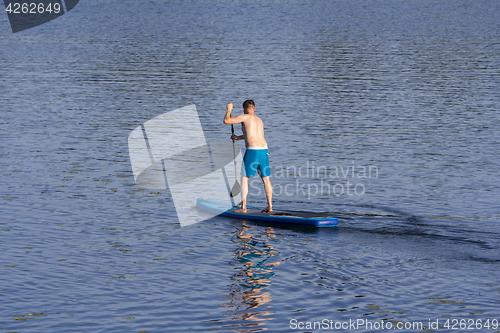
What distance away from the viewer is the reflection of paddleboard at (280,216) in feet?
50.0

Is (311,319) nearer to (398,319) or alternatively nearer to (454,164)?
(398,319)

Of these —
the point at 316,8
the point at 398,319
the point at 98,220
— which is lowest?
the point at 398,319

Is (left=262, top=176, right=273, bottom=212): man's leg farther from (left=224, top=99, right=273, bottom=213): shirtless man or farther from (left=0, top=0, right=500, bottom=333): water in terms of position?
(left=0, top=0, right=500, bottom=333): water

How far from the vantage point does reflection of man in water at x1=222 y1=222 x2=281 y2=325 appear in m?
11.2

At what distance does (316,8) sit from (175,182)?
7610cm

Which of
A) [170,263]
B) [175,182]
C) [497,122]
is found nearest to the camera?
[170,263]

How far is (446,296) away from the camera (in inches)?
449

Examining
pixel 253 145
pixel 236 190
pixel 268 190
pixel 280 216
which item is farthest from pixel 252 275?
pixel 236 190

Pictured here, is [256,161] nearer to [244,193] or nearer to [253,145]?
[253,145]

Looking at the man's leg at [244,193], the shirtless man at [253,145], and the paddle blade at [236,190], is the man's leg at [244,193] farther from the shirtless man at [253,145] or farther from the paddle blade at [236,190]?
the paddle blade at [236,190]

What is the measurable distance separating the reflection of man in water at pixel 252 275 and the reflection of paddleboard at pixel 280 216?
1.30 ft

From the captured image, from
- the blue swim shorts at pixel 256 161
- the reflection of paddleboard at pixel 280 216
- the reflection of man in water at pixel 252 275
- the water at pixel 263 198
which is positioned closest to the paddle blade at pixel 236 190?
the reflection of paddleboard at pixel 280 216

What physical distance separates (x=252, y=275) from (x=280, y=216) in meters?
3.26

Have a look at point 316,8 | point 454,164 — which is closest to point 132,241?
point 454,164
